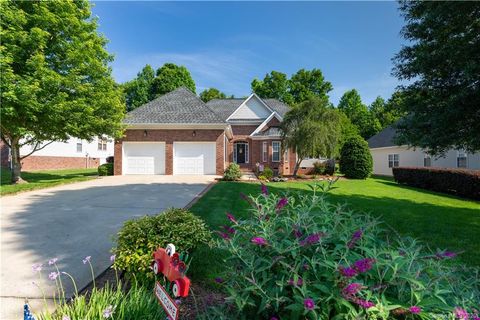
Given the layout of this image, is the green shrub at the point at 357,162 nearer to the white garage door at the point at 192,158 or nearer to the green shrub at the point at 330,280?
the white garage door at the point at 192,158

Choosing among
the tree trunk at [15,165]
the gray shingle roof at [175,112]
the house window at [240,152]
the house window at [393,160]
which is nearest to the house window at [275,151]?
the house window at [240,152]

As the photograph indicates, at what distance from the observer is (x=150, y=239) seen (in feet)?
11.5

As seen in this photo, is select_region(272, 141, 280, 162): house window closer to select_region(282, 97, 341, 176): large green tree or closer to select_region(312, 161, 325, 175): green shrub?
select_region(312, 161, 325, 175): green shrub

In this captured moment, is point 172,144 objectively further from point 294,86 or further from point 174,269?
point 294,86

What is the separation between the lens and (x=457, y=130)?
311 inches

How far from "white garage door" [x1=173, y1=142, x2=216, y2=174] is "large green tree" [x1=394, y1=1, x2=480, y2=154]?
1315 cm

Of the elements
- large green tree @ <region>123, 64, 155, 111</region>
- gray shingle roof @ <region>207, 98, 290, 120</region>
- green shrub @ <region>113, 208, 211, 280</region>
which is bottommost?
green shrub @ <region>113, 208, 211, 280</region>

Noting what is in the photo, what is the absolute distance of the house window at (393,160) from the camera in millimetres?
24989

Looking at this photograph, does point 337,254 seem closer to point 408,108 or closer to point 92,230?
point 92,230

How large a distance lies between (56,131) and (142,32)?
22.2 ft

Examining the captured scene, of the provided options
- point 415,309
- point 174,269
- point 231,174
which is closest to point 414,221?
point 415,309

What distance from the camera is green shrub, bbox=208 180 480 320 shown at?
5.38ft

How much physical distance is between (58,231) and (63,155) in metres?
26.1

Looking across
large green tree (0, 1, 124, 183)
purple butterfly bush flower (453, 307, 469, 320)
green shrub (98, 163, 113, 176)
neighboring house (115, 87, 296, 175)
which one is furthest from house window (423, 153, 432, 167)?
purple butterfly bush flower (453, 307, 469, 320)
